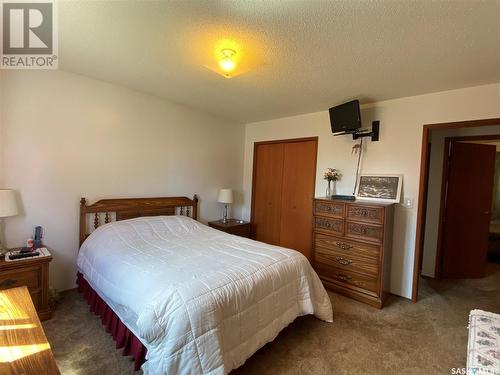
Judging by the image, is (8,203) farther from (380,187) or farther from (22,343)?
(380,187)

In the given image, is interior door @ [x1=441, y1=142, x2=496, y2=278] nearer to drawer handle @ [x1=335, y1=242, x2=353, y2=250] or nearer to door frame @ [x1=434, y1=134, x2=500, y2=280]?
door frame @ [x1=434, y1=134, x2=500, y2=280]

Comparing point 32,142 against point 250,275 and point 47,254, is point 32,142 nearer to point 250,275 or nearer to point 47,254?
point 47,254

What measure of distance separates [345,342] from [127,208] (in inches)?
109

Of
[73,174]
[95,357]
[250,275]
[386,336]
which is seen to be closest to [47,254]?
[73,174]

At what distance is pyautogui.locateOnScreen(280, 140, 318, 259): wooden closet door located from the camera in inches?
150

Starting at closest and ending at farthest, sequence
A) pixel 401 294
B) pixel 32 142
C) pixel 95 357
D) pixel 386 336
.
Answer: pixel 95 357
pixel 386 336
pixel 32 142
pixel 401 294

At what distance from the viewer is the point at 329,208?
3100mm

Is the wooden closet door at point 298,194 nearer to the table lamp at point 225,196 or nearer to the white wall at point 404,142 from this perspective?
the white wall at point 404,142

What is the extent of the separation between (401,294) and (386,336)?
3.16 ft

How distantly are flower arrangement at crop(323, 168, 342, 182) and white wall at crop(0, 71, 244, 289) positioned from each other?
2.05m

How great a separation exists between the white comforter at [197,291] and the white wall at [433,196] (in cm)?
227

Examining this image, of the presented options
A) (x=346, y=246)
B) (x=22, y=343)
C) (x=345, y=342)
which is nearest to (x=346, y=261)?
(x=346, y=246)

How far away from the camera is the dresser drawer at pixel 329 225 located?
118 inches

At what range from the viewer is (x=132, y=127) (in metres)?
3.17
